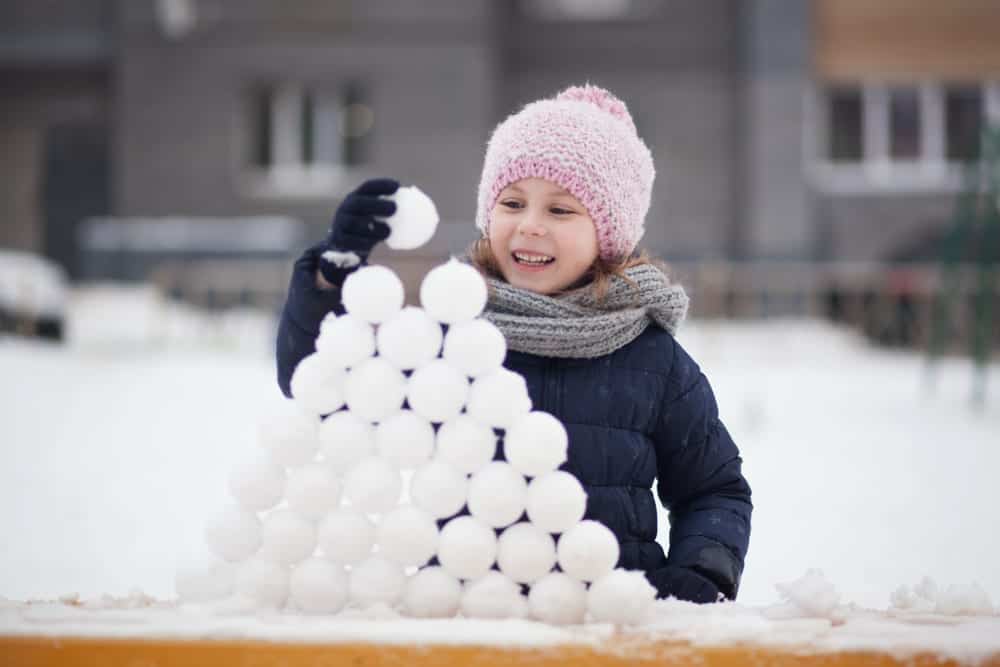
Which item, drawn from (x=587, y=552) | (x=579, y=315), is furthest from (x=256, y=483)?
(x=579, y=315)

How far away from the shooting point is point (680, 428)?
5.69ft

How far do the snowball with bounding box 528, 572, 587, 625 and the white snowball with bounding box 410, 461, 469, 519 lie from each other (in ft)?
0.44

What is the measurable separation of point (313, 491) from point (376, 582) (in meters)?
0.13

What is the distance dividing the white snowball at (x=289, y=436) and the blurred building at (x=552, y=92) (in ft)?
42.4

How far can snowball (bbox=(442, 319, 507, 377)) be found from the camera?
1258mm

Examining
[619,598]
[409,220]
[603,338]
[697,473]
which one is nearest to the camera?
[619,598]

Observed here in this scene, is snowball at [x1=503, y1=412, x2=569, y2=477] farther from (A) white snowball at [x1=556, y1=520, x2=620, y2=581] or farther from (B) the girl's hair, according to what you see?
(B) the girl's hair

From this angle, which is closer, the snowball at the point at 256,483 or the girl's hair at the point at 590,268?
the snowball at the point at 256,483

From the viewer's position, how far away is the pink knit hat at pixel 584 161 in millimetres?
1665

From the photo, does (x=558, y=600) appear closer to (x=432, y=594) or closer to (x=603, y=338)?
(x=432, y=594)

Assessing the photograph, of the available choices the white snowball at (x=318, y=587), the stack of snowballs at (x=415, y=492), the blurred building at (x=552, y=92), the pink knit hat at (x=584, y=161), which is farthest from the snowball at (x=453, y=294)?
the blurred building at (x=552, y=92)

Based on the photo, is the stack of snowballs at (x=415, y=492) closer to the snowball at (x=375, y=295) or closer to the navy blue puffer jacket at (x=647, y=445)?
the snowball at (x=375, y=295)

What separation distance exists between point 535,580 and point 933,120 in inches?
617

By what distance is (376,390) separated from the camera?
1264mm
